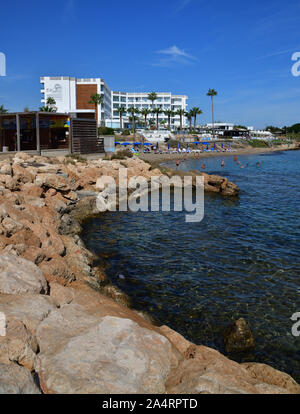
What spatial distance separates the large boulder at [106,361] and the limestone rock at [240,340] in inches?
104

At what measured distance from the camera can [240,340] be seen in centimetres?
805

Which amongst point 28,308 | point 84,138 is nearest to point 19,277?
point 28,308

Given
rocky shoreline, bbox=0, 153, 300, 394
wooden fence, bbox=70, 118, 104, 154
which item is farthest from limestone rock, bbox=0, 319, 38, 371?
wooden fence, bbox=70, 118, 104, 154

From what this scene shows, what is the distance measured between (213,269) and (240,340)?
468 cm

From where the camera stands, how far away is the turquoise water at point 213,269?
8.89 m

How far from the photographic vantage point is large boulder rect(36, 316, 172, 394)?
4785 millimetres

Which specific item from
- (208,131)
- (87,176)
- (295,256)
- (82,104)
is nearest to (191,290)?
(295,256)

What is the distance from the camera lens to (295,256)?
45.3 ft

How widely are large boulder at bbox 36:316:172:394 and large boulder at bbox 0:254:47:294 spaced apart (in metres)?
1.46

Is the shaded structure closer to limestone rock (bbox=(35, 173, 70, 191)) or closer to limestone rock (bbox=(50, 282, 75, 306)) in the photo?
limestone rock (bbox=(35, 173, 70, 191))

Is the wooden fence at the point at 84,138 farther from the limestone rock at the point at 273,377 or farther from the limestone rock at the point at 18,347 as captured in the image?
the limestone rock at the point at 273,377

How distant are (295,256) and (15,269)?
11.0 meters

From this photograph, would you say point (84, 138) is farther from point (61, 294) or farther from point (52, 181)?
point (61, 294)

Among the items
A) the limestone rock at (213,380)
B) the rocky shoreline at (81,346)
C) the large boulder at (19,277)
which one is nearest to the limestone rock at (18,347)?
the rocky shoreline at (81,346)
